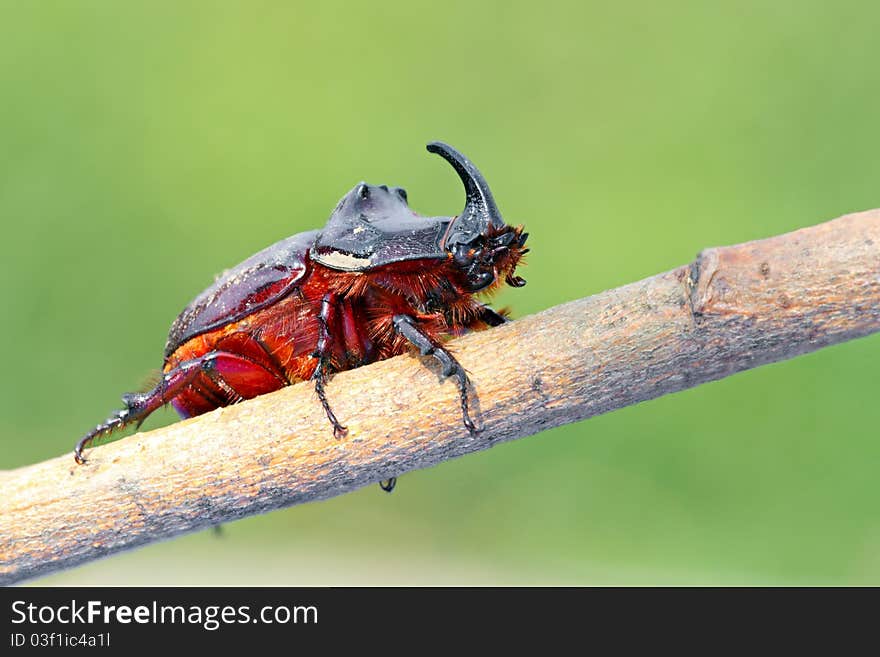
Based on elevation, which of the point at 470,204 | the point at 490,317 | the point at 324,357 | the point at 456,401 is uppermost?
the point at 470,204

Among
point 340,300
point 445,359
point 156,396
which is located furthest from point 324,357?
point 156,396

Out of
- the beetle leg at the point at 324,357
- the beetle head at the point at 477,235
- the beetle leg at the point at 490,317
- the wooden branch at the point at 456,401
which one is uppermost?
the beetle head at the point at 477,235

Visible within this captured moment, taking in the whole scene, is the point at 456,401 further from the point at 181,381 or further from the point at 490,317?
the point at 181,381

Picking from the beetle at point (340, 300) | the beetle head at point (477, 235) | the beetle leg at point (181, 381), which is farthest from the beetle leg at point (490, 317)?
the beetle leg at point (181, 381)

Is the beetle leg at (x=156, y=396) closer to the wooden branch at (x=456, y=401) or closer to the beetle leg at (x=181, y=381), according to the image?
the beetle leg at (x=181, y=381)

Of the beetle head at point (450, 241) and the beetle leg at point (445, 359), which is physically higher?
the beetle head at point (450, 241)
